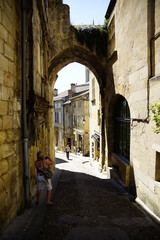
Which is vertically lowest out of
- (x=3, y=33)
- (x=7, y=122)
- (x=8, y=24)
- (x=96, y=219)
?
(x=96, y=219)

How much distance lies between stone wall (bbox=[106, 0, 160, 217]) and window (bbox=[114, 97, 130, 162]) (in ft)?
3.95

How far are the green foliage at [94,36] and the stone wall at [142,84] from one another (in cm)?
288

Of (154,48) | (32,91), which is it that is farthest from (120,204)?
(154,48)

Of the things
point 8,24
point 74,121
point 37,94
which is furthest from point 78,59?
point 74,121

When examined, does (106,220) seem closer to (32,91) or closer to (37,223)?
(37,223)

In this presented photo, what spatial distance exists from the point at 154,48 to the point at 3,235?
16.0 ft

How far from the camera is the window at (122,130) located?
6621 millimetres

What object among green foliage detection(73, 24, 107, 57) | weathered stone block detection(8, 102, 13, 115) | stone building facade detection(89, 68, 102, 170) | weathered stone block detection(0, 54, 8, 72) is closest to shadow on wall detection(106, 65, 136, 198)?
green foliage detection(73, 24, 107, 57)

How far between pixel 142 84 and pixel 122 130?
10.2ft

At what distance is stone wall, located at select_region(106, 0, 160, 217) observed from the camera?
155 inches

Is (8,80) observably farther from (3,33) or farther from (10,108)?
(3,33)

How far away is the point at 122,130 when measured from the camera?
7.30 meters

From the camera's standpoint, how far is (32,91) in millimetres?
4332

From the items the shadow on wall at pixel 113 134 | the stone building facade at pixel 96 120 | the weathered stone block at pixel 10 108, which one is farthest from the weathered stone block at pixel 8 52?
the stone building facade at pixel 96 120
